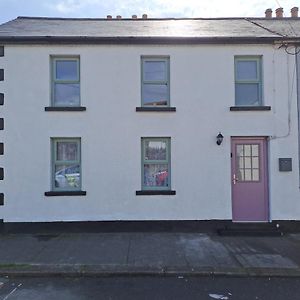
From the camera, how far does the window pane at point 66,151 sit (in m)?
9.21

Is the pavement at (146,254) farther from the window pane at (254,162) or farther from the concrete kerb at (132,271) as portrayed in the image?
the window pane at (254,162)

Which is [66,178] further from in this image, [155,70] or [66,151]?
[155,70]

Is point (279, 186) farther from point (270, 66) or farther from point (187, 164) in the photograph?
point (270, 66)

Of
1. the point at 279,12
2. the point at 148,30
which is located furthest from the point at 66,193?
the point at 279,12

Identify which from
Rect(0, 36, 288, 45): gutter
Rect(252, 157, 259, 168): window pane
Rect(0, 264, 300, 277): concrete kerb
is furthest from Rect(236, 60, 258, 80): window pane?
Rect(0, 264, 300, 277): concrete kerb

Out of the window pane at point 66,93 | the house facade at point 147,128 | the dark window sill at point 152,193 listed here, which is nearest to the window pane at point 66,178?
the house facade at point 147,128

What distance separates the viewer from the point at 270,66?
930 centimetres

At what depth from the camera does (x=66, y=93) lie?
9320 mm

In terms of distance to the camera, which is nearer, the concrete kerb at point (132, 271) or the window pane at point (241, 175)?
the concrete kerb at point (132, 271)

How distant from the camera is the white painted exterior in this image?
29.5 feet

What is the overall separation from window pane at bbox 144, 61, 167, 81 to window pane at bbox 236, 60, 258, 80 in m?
2.08

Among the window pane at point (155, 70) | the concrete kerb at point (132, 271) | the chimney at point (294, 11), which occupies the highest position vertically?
the chimney at point (294, 11)

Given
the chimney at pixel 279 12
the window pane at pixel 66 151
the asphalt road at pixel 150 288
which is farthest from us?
the chimney at pixel 279 12

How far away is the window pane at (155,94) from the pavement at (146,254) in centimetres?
353
